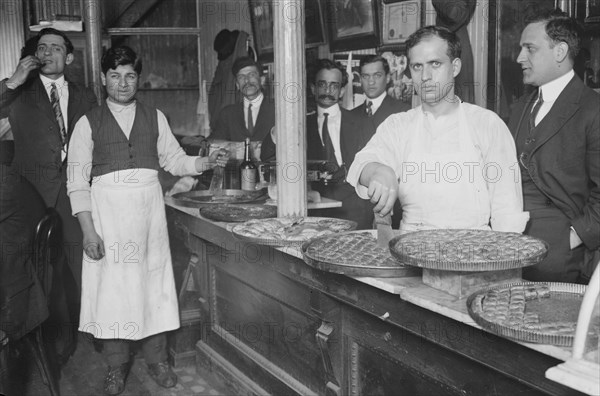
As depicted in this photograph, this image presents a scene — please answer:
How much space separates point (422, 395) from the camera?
7.89ft

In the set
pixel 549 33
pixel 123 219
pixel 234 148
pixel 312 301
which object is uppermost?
pixel 549 33

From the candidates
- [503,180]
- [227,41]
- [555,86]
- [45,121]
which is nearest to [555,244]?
[503,180]

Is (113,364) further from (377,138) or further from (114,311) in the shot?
(377,138)

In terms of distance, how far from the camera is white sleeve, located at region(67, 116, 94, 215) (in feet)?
13.0

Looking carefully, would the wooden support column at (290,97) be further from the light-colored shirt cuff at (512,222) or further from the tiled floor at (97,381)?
the tiled floor at (97,381)

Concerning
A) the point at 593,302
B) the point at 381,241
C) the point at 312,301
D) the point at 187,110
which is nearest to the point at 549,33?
the point at 381,241

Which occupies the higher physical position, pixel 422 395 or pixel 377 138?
pixel 377 138

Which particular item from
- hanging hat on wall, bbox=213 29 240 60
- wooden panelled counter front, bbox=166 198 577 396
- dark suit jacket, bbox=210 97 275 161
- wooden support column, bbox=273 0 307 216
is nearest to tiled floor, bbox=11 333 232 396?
wooden panelled counter front, bbox=166 198 577 396

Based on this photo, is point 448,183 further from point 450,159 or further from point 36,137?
point 36,137

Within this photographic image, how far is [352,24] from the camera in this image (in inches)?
238

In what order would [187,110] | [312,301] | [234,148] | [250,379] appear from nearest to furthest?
[312,301]
[250,379]
[234,148]
[187,110]

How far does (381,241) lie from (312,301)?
18.1 inches

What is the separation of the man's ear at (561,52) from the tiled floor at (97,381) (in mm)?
2575

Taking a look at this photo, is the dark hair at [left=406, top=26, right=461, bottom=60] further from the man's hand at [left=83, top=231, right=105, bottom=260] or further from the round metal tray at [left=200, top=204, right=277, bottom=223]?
the man's hand at [left=83, top=231, right=105, bottom=260]
